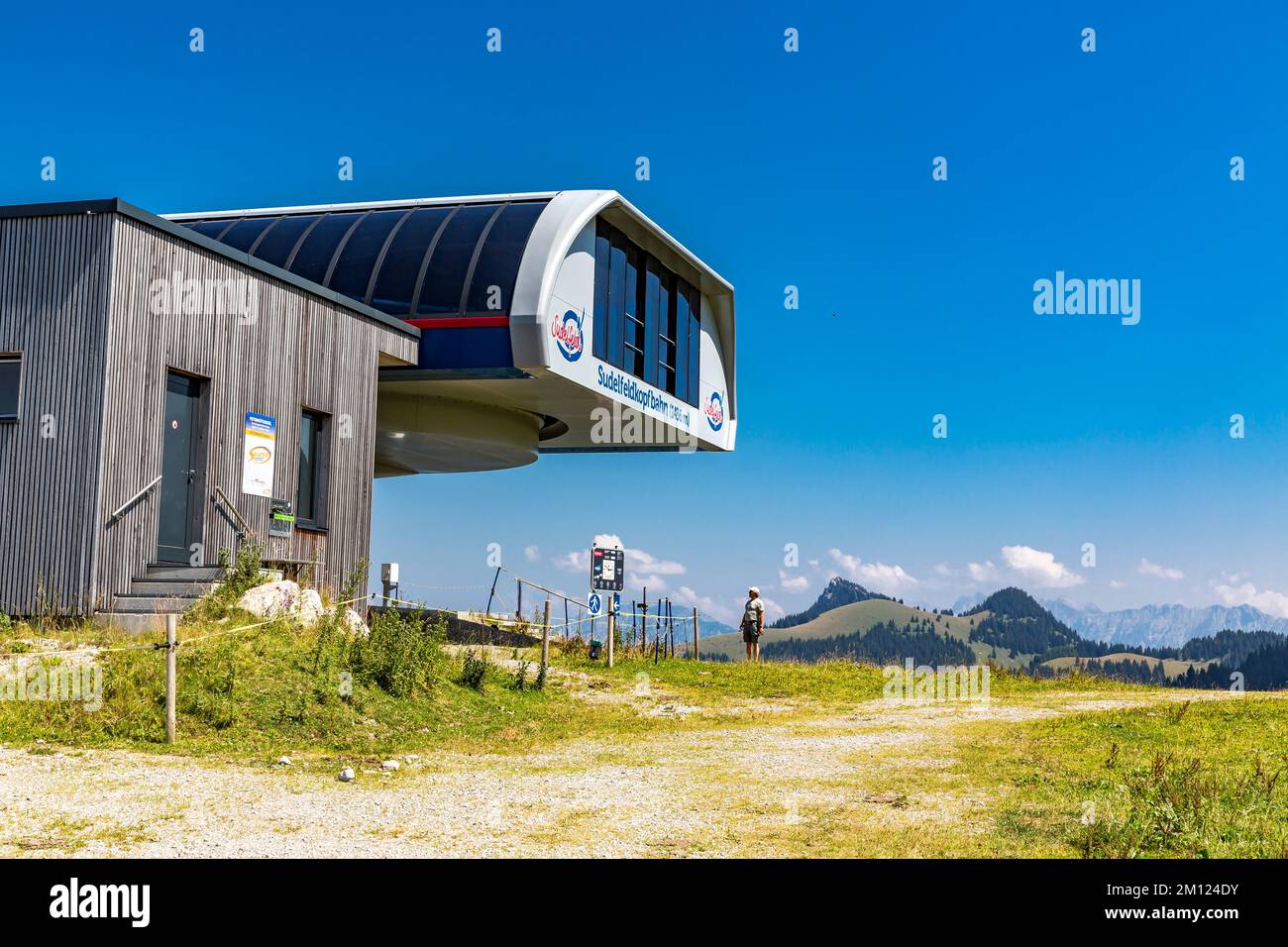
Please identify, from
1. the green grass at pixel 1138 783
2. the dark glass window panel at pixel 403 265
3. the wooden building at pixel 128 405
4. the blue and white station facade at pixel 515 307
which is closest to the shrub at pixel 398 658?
the wooden building at pixel 128 405

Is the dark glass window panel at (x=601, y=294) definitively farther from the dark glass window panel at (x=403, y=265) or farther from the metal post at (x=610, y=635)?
the metal post at (x=610, y=635)

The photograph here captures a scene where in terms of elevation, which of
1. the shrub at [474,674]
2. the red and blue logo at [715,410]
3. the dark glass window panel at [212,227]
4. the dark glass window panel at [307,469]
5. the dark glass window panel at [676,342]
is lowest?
the shrub at [474,674]

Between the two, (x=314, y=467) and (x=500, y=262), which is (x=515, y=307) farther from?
(x=314, y=467)

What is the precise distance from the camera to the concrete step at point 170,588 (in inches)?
638

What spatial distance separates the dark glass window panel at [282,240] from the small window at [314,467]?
7486mm

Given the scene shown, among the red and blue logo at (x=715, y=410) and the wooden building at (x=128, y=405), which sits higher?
the red and blue logo at (x=715, y=410)

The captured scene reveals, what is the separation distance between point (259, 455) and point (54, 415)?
3.55m

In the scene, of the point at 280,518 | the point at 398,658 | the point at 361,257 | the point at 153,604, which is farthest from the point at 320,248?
the point at 398,658

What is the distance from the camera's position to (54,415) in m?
16.0

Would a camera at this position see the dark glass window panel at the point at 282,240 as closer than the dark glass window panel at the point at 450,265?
No
